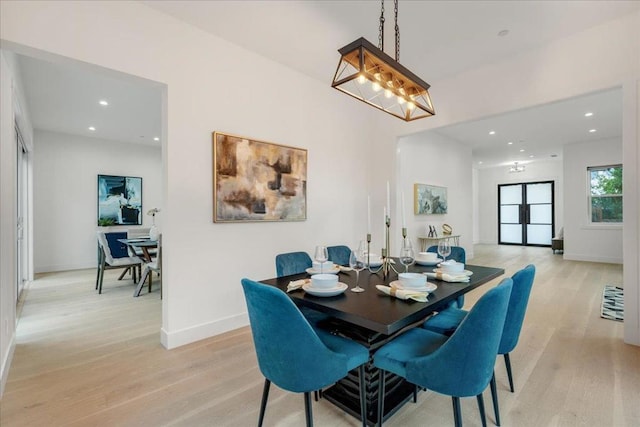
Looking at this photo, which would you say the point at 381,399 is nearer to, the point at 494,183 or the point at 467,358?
the point at 467,358

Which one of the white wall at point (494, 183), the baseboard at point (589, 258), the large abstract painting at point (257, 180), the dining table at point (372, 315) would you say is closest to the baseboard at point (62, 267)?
the large abstract painting at point (257, 180)

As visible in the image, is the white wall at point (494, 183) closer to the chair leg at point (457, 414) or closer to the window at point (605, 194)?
the window at point (605, 194)

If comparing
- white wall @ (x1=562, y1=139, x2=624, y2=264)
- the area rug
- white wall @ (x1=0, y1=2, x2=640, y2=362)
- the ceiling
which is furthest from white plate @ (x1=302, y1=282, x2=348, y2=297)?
white wall @ (x1=562, y1=139, x2=624, y2=264)

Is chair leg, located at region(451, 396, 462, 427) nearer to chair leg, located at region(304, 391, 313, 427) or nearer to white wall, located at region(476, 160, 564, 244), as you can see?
chair leg, located at region(304, 391, 313, 427)

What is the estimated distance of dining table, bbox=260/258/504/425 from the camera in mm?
1398

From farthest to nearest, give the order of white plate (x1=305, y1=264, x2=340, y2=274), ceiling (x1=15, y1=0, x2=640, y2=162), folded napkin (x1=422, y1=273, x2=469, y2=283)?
1. ceiling (x1=15, y1=0, x2=640, y2=162)
2. white plate (x1=305, y1=264, x2=340, y2=274)
3. folded napkin (x1=422, y1=273, x2=469, y2=283)

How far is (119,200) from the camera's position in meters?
7.02

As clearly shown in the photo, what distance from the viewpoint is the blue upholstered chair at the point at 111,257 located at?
4621 mm

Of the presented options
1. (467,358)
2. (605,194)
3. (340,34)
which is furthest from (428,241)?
(467,358)

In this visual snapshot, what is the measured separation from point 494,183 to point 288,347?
1205 centimetres

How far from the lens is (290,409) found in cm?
191

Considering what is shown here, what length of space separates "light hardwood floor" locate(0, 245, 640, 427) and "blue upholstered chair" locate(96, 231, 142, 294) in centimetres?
100

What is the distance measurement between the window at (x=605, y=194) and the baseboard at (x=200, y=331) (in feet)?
28.8

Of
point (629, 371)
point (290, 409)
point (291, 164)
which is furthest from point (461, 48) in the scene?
point (290, 409)
